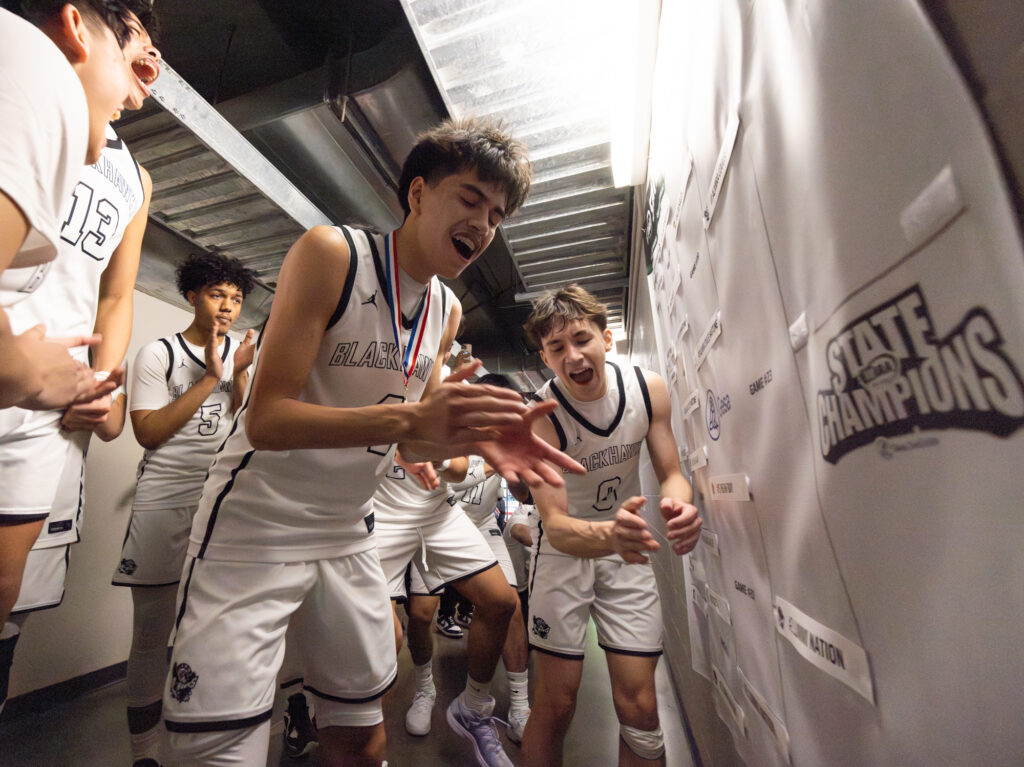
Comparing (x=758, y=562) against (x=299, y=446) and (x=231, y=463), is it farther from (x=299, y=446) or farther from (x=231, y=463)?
(x=231, y=463)


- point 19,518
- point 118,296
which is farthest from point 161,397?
point 19,518

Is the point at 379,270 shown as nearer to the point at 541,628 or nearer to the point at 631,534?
the point at 631,534

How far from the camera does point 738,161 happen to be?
0.78 metres

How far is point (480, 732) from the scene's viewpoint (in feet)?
6.10

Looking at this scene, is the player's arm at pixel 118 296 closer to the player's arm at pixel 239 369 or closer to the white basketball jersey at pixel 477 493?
the player's arm at pixel 239 369

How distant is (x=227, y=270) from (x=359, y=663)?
2017 mm

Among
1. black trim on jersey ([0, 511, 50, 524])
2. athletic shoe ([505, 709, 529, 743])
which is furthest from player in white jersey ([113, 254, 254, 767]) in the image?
athletic shoe ([505, 709, 529, 743])

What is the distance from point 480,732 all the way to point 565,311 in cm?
187

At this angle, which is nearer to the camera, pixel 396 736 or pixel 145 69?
pixel 145 69

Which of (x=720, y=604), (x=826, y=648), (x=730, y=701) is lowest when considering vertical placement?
(x=730, y=701)

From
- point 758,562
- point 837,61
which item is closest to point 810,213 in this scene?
point 837,61

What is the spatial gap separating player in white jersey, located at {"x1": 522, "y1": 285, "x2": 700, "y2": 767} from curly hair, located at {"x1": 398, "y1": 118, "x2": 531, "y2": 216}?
0.58 m

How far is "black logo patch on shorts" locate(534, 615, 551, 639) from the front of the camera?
1449 millimetres

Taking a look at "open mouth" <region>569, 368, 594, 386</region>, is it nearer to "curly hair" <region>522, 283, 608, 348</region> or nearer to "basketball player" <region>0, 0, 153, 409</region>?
"curly hair" <region>522, 283, 608, 348</region>
